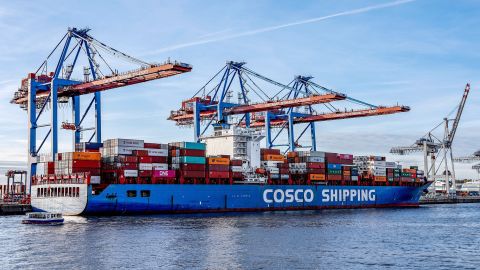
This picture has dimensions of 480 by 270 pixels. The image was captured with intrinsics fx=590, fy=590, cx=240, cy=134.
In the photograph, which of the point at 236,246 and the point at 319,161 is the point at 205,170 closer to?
the point at 319,161

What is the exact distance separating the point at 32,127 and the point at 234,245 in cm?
Result: 3928

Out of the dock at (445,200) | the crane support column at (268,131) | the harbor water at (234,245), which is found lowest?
the dock at (445,200)

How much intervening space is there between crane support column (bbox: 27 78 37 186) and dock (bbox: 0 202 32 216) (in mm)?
2946

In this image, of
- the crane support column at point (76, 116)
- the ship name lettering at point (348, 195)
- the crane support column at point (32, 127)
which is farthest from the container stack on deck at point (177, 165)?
the crane support column at point (32, 127)

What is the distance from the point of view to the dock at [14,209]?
215 ft

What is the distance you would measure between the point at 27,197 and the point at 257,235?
119 ft

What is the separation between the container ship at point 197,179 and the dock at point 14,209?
9.73ft

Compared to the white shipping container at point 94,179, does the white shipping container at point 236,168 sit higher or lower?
higher

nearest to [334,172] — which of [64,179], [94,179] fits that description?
[94,179]

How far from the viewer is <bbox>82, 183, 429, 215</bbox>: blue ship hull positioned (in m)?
59.4

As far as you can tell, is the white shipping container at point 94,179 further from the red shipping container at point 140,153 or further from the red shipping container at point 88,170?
the red shipping container at point 140,153

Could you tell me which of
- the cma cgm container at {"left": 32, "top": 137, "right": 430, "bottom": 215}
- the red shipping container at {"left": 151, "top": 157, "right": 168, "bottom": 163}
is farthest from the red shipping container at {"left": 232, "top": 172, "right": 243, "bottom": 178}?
the red shipping container at {"left": 151, "top": 157, "right": 168, "bottom": 163}

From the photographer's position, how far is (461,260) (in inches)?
1310

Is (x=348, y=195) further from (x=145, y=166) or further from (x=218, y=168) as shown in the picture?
(x=145, y=166)
